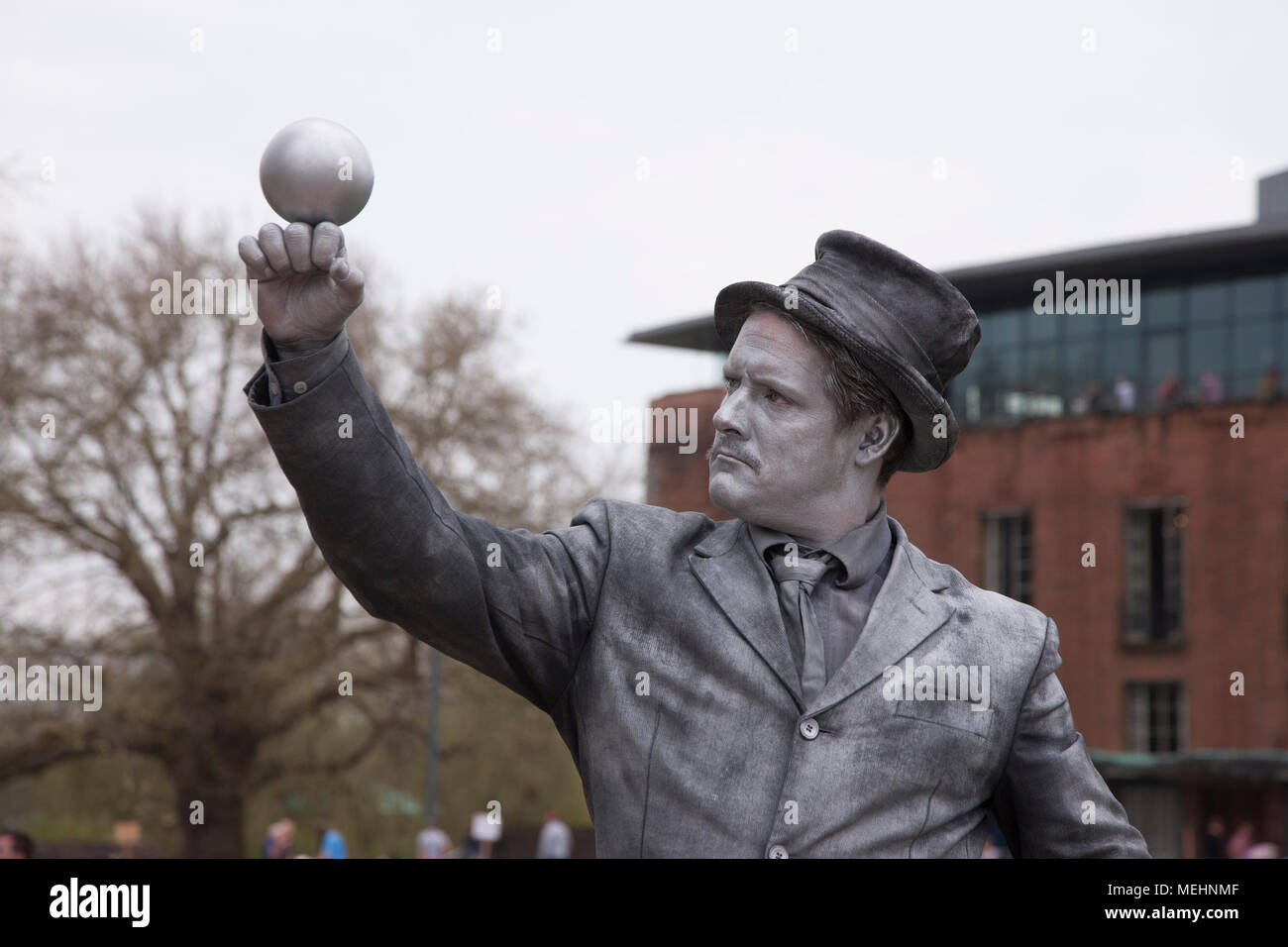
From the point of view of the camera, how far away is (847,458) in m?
2.94

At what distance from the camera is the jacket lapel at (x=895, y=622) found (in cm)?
276

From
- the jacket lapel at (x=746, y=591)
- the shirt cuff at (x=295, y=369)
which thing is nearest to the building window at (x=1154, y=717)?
the jacket lapel at (x=746, y=591)

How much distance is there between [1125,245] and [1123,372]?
306 cm

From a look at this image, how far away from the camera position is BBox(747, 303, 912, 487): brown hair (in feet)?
9.43

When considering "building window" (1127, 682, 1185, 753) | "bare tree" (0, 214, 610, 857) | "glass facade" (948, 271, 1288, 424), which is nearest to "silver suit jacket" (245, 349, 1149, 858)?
"bare tree" (0, 214, 610, 857)

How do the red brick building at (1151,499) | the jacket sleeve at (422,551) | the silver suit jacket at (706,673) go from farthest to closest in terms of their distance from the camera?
the red brick building at (1151,499) → the silver suit jacket at (706,673) → the jacket sleeve at (422,551)

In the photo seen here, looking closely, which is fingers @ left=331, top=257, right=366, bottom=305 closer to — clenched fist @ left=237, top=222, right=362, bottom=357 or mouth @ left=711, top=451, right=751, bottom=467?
clenched fist @ left=237, top=222, right=362, bottom=357

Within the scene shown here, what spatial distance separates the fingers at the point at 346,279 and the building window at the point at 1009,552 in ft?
127

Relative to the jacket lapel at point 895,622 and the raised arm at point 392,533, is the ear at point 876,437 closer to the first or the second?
the jacket lapel at point 895,622

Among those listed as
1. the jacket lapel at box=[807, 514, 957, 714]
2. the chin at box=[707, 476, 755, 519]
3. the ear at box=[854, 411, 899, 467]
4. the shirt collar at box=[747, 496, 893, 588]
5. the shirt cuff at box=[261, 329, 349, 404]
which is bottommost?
the jacket lapel at box=[807, 514, 957, 714]

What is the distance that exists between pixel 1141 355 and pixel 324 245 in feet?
128

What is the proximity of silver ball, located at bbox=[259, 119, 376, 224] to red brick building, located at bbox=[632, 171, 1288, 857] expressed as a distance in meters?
30.9

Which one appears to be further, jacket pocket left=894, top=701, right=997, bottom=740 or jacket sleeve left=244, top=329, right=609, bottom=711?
jacket pocket left=894, top=701, right=997, bottom=740
